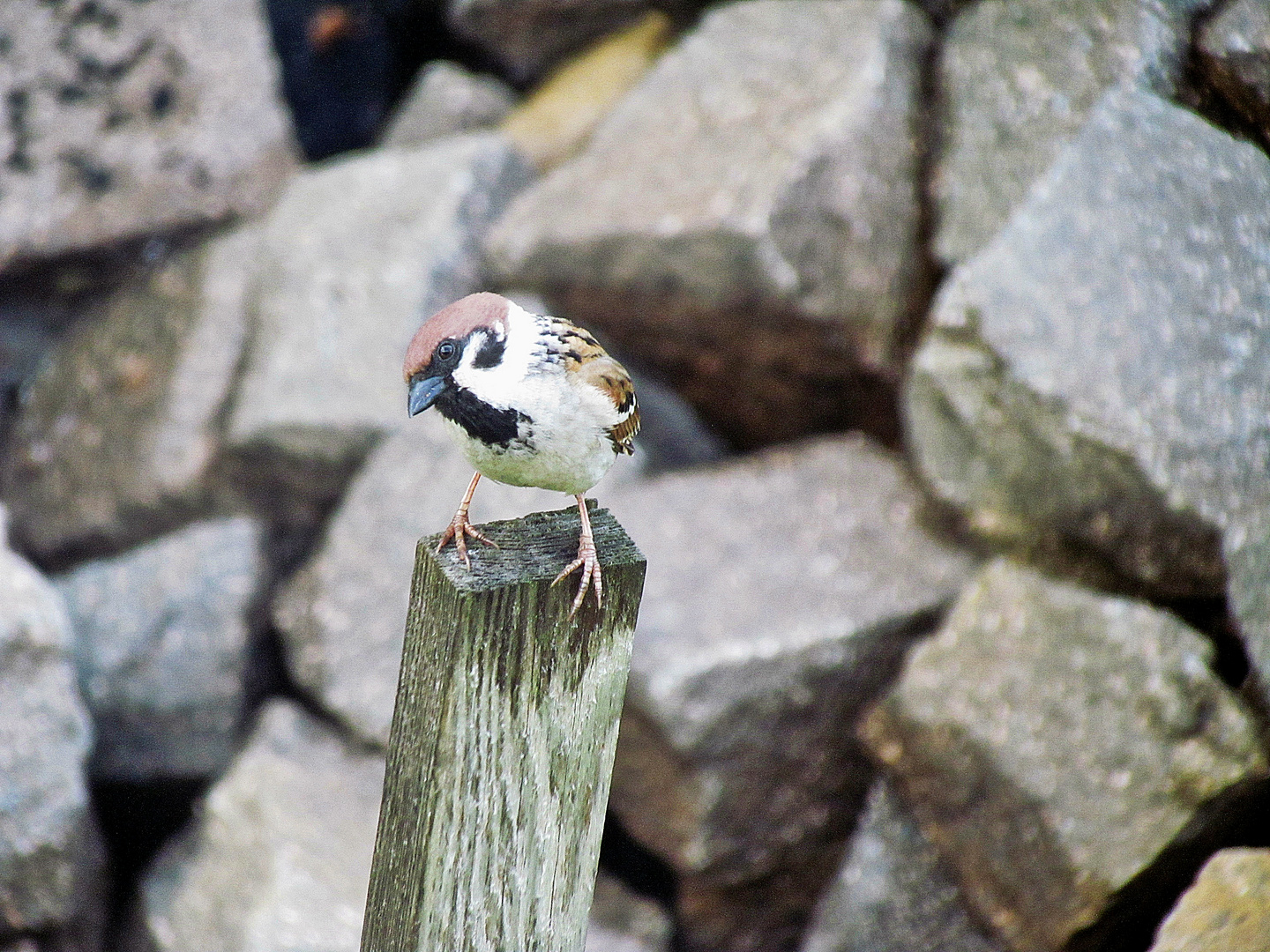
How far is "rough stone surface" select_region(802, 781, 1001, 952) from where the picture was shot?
324 cm

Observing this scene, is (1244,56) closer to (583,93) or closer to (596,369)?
(596,369)

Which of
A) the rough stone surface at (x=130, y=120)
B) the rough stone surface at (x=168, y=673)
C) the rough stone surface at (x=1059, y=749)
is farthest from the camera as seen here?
the rough stone surface at (x=130, y=120)

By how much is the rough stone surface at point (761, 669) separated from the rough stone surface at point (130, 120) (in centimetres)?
209

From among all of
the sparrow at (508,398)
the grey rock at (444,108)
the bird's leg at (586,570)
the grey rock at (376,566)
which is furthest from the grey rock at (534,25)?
the bird's leg at (586,570)

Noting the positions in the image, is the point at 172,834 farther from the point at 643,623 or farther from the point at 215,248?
the point at 215,248

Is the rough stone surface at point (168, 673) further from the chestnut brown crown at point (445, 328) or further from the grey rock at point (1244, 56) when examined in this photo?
the grey rock at point (1244, 56)

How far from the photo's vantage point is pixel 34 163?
171 inches

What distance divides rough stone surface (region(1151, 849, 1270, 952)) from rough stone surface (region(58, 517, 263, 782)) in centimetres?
279

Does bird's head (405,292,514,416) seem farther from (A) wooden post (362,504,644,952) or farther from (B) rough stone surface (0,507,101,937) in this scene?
(B) rough stone surface (0,507,101,937)

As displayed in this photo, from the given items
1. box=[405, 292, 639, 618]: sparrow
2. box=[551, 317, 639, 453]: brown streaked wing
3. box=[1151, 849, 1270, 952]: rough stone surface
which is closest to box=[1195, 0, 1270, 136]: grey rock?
box=[1151, 849, 1270, 952]: rough stone surface

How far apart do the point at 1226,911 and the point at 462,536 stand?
1.63 meters

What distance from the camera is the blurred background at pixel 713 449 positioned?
2.91 meters

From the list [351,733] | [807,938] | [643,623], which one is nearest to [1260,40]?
[643,623]

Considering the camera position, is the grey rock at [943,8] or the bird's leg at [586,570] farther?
the grey rock at [943,8]
